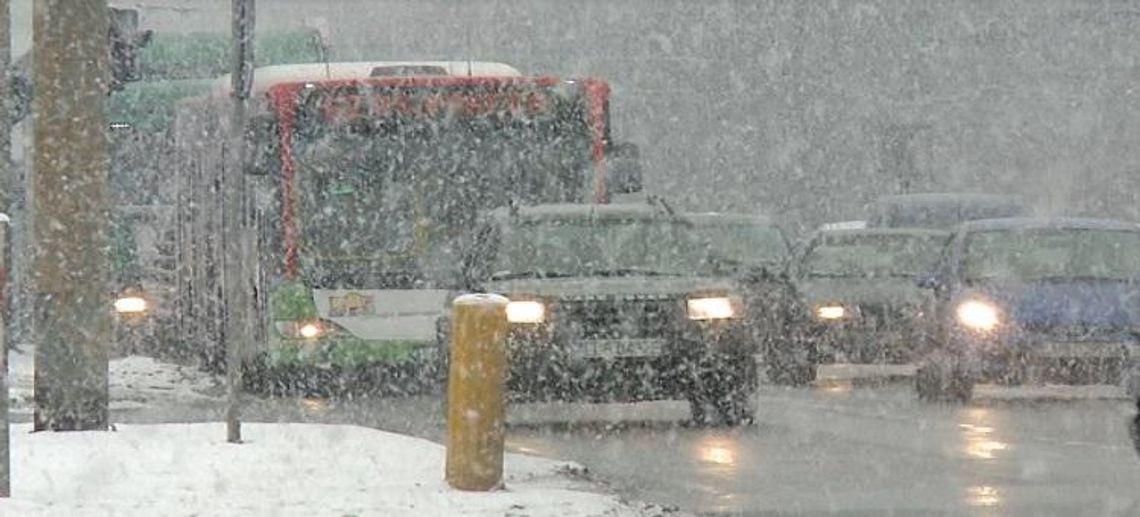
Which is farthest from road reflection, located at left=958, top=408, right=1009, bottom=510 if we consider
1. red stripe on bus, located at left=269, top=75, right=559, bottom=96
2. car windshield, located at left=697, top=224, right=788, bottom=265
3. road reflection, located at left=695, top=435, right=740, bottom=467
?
car windshield, located at left=697, top=224, right=788, bottom=265

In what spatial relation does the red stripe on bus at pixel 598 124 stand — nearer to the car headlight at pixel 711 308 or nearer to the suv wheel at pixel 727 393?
the suv wheel at pixel 727 393

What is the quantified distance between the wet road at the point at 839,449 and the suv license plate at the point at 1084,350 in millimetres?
369

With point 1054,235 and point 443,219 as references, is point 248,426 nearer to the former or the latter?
point 443,219

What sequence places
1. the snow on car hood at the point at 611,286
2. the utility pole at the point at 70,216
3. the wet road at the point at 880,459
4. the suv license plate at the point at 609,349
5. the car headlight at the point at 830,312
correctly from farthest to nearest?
the car headlight at the point at 830,312, the snow on car hood at the point at 611,286, the suv license plate at the point at 609,349, the utility pole at the point at 70,216, the wet road at the point at 880,459

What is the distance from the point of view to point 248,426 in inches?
526

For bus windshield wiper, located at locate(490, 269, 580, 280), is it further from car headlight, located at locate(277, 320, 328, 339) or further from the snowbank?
the snowbank

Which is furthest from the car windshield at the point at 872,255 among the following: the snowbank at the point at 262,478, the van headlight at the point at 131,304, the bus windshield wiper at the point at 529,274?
the snowbank at the point at 262,478

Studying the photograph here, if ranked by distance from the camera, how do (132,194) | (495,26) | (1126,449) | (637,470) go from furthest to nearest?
(495,26), (132,194), (1126,449), (637,470)

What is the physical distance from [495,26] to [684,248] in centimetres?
3822

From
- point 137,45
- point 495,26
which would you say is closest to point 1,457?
point 137,45

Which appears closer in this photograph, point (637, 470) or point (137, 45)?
point (637, 470)

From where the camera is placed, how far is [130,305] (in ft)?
82.8

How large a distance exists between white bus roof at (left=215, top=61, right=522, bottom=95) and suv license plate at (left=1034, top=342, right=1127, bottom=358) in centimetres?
531

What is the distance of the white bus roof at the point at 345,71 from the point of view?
21.0 meters
